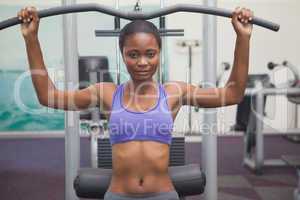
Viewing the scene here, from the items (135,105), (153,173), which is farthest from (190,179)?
(135,105)

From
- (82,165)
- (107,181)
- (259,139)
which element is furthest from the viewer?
(82,165)

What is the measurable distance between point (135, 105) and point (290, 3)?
15.1 ft

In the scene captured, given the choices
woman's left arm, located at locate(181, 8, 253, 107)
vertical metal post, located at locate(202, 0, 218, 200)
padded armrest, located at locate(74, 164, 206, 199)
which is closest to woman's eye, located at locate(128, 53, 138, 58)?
woman's left arm, located at locate(181, 8, 253, 107)

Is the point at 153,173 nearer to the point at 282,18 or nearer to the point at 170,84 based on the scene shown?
the point at 170,84

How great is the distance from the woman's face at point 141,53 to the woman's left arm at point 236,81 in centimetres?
18

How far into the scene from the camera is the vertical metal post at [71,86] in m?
1.89

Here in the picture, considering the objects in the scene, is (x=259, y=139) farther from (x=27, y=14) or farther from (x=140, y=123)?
(x=27, y=14)

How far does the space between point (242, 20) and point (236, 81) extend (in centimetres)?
20

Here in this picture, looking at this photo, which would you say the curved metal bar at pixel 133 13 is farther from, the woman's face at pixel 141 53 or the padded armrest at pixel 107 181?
the padded armrest at pixel 107 181

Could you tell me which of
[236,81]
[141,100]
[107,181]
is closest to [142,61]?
[141,100]

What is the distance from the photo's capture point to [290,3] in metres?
5.07

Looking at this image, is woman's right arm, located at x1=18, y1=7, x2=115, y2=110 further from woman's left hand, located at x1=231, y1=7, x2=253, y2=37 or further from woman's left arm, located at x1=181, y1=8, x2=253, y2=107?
woman's left hand, located at x1=231, y1=7, x2=253, y2=37

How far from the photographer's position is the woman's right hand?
1.05 m

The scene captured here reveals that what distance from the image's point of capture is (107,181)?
1.46 metres
